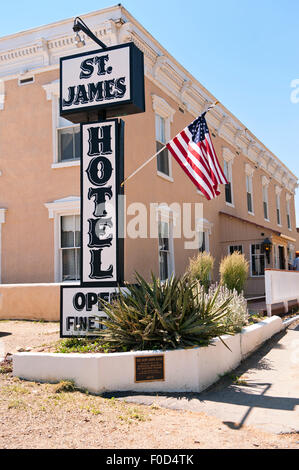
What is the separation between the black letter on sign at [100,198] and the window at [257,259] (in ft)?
37.9

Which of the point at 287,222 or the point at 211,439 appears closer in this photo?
the point at 211,439

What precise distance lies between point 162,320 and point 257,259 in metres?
13.0

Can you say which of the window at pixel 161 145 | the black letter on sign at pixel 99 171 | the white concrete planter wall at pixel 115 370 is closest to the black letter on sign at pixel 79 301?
the white concrete planter wall at pixel 115 370

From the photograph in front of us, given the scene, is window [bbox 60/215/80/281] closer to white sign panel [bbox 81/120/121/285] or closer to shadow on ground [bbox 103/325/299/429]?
white sign panel [bbox 81/120/121/285]

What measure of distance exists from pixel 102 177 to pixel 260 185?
18.3m

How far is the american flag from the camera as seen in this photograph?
9008mm

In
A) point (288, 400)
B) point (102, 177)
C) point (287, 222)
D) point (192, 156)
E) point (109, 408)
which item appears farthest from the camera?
point (287, 222)

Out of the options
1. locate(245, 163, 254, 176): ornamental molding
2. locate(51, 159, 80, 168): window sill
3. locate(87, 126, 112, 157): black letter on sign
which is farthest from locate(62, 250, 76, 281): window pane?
locate(245, 163, 254, 176): ornamental molding

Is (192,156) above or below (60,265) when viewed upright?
above

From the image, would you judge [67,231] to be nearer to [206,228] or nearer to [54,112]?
[54,112]

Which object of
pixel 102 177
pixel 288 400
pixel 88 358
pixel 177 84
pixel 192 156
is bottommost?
pixel 288 400
